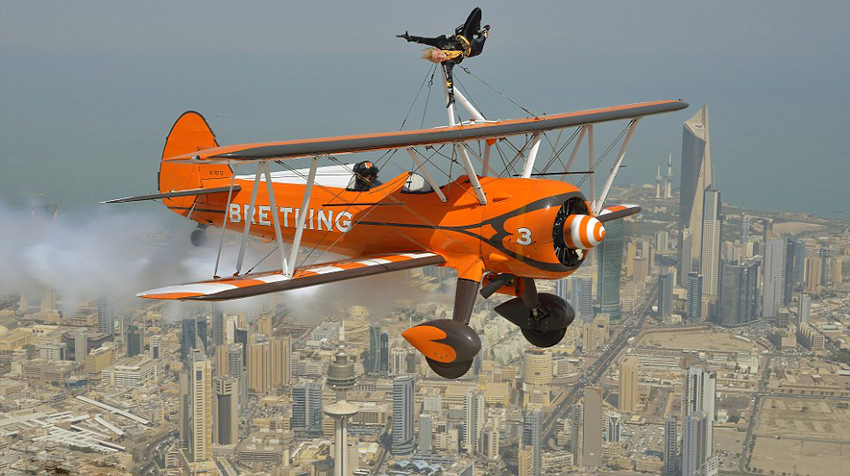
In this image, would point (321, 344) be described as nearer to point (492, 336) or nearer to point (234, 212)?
point (492, 336)

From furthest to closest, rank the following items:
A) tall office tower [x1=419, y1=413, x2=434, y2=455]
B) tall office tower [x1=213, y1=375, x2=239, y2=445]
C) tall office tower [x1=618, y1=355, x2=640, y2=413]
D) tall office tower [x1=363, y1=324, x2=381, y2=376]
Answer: tall office tower [x1=618, y1=355, x2=640, y2=413] → tall office tower [x1=363, y1=324, x2=381, y2=376] → tall office tower [x1=419, y1=413, x2=434, y2=455] → tall office tower [x1=213, y1=375, x2=239, y2=445]

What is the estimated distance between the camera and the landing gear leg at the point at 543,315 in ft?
44.1

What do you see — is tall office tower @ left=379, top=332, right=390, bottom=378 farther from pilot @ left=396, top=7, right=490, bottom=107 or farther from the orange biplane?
pilot @ left=396, top=7, right=490, bottom=107

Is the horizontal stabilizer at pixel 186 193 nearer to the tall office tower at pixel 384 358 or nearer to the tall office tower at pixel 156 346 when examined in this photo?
the tall office tower at pixel 384 358

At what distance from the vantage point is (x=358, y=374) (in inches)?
2630

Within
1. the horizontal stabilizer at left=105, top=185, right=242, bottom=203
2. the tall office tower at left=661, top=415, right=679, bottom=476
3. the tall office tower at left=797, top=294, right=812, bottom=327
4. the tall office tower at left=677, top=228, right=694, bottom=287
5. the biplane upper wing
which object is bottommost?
the tall office tower at left=661, top=415, right=679, bottom=476

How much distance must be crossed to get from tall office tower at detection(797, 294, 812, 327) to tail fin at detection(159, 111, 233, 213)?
90.3 m

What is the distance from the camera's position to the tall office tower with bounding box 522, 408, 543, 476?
67688 mm

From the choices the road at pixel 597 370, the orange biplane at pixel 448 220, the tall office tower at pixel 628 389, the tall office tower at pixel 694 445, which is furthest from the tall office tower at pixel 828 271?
the orange biplane at pixel 448 220

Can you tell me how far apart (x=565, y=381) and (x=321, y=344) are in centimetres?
1912

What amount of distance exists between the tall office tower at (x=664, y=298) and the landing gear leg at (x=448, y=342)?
293 feet

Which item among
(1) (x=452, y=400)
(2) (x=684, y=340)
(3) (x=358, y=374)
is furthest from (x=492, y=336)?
(2) (x=684, y=340)

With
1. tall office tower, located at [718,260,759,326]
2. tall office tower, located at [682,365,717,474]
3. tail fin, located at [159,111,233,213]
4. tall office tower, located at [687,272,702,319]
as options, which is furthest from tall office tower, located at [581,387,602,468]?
tail fin, located at [159,111,233,213]

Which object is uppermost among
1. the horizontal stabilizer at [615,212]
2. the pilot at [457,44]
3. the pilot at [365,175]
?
the pilot at [457,44]
